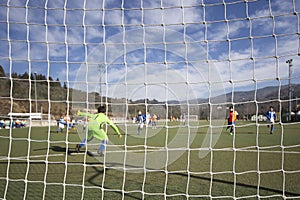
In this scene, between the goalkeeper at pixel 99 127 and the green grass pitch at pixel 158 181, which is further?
the goalkeeper at pixel 99 127

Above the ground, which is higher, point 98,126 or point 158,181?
point 98,126

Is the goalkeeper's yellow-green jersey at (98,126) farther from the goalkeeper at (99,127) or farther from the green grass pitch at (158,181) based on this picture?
the green grass pitch at (158,181)

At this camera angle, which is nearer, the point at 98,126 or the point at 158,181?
the point at 158,181

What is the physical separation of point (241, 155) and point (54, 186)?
4.56m

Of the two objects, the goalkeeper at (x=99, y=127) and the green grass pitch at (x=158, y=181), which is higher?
the goalkeeper at (x=99, y=127)

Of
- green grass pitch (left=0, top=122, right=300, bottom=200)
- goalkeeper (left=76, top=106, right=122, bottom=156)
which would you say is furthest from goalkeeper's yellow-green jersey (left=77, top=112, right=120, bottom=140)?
Result: green grass pitch (left=0, top=122, right=300, bottom=200)

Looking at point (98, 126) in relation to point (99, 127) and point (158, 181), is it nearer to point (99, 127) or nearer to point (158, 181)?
point (99, 127)

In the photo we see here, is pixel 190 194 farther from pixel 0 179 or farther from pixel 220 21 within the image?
pixel 0 179

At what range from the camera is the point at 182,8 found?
3.69 metres

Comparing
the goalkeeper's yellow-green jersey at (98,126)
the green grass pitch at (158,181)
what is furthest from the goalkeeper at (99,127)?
the green grass pitch at (158,181)

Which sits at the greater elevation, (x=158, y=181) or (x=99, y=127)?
(x=99, y=127)

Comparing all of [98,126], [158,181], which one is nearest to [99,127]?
[98,126]

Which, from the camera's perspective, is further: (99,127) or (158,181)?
(99,127)

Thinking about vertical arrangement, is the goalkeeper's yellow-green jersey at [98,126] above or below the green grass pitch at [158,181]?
above
